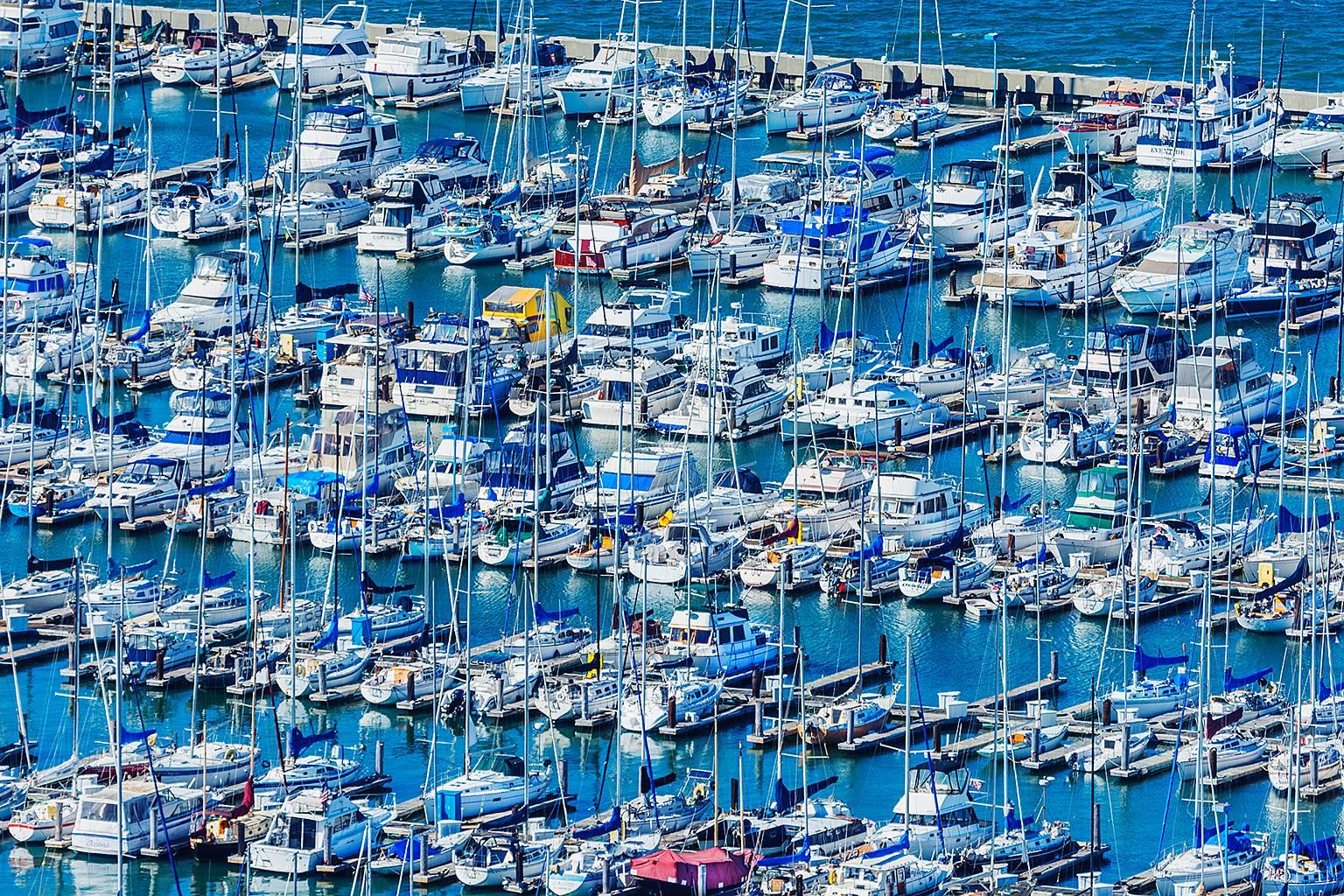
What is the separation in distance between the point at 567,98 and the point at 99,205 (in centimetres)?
2079

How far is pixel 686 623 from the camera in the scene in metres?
91.3

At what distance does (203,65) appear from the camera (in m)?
145

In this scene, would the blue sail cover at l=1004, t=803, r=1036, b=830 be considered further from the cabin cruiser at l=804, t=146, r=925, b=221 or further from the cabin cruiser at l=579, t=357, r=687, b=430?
the cabin cruiser at l=804, t=146, r=925, b=221

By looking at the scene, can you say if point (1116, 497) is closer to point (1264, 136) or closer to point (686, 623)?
point (686, 623)

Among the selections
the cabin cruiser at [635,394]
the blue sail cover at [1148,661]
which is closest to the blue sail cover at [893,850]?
the blue sail cover at [1148,661]

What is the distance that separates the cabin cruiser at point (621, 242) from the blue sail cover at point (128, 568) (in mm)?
24382

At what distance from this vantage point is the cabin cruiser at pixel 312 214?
125688mm

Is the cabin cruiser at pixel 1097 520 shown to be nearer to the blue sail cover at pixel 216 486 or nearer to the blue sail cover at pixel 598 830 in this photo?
the blue sail cover at pixel 216 486

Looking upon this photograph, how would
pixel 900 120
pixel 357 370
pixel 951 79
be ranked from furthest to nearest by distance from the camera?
pixel 951 79
pixel 900 120
pixel 357 370

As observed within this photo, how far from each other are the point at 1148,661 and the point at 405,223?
40.0 meters

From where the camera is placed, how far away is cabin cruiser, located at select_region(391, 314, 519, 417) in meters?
109

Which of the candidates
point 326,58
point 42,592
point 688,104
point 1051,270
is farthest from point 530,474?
point 326,58

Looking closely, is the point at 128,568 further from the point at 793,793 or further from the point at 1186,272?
the point at 1186,272

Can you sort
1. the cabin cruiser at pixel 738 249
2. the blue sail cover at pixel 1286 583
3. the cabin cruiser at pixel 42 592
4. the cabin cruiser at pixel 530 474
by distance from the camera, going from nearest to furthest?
the blue sail cover at pixel 1286 583, the cabin cruiser at pixel 42 592, the cabin cruiser at pixel 530 474, the cabin cruiser at pixel 738 249
